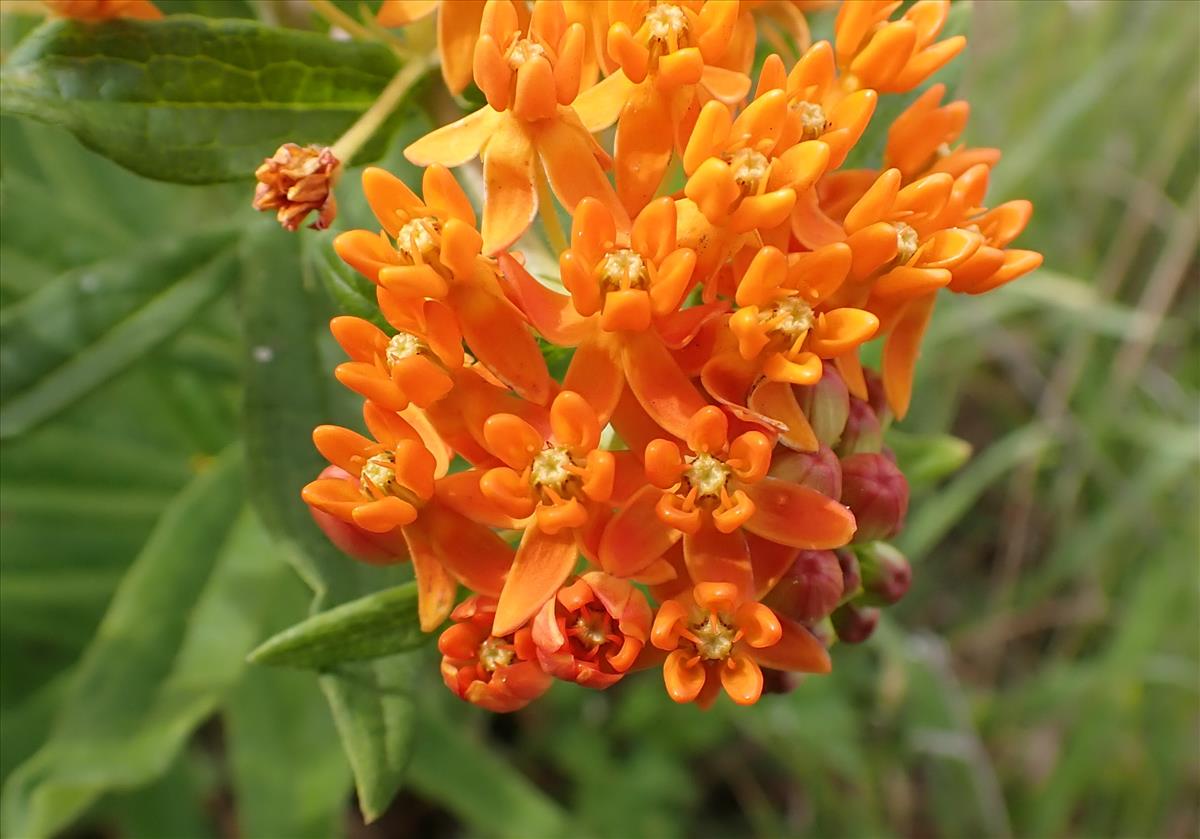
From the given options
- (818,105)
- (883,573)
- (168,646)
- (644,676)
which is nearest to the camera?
(818,105)

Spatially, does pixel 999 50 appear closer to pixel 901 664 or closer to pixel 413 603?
pixel 901 664

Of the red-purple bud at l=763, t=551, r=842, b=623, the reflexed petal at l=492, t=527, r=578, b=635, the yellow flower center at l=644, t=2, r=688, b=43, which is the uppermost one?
the yellow flower center at l=644, t=2, r=688, b=43

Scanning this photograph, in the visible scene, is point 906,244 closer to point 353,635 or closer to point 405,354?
point 405,354

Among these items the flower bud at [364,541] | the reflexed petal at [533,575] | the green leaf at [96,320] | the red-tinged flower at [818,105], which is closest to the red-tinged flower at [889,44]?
the red-tinged flower at [818,105]

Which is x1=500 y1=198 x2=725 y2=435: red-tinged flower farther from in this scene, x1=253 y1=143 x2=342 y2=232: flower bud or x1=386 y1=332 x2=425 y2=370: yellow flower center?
x1=253 y1=143 x2=342 y2=232: flower bud

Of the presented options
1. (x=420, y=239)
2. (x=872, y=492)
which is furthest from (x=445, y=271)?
(x=872, y=492)

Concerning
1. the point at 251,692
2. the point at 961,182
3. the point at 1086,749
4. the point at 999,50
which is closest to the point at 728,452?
the point at 961,182

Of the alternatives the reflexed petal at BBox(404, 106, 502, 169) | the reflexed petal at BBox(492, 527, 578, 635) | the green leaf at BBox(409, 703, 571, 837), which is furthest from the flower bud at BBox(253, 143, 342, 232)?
the green leaf at BBox(409, 703, 571, 837)
